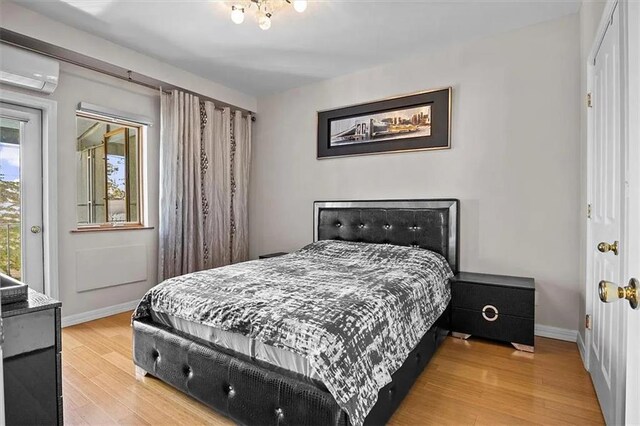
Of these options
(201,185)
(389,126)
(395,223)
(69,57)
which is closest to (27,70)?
(69,57)

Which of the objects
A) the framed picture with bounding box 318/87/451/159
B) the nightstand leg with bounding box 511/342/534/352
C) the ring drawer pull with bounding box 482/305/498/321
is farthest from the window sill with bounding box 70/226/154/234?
the nightstand leg with bounding box 511/342/534/352

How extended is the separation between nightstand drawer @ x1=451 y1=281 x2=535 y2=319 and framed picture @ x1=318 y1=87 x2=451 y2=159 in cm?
128

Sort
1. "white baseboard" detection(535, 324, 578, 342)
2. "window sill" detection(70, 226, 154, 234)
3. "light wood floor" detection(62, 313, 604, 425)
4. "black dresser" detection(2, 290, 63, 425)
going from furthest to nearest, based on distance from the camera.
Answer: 1. "window sill" detection(70, 226, 154, 234)
2. "white baseboard" detection(535, 324, 578, 342)
3. "light wood floor" detection(62, 313, 604, 425)
4. "black dresser" detection(2, 290, 63, 425)

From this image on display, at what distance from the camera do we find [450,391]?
189cm

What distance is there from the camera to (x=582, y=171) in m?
2.43

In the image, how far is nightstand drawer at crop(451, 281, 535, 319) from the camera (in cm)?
239

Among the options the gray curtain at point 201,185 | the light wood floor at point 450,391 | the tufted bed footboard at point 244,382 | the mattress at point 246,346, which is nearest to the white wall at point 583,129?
the light wood floor at point 450,391

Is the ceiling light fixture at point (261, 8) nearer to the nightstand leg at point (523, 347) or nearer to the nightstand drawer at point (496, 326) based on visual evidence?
the nightstand drawer at point (496, 326)

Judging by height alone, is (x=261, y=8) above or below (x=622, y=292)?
above

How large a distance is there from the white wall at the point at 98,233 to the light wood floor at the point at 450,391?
0.69m

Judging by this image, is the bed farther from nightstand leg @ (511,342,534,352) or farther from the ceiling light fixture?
the ceiling light fixture

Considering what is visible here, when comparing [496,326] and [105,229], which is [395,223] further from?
[105,229]

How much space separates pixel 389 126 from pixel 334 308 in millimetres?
2326

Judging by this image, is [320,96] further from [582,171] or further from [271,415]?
[271,415]
